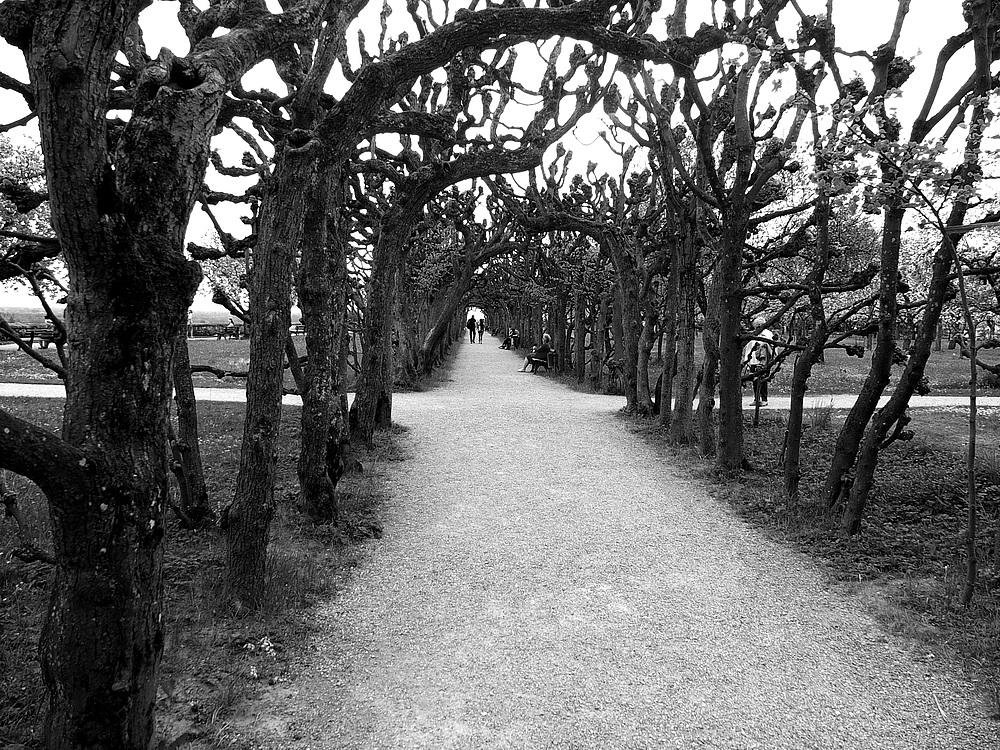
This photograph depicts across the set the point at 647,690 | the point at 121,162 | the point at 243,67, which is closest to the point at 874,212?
the point at 647,690

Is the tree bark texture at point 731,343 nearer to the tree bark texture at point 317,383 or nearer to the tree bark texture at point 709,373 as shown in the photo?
the tree bark texture at point 709,373

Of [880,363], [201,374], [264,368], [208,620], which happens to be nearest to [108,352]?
[264,368]

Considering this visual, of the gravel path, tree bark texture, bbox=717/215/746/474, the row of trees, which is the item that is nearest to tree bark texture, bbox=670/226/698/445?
the row of trees

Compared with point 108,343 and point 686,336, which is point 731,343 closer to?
point 686,336

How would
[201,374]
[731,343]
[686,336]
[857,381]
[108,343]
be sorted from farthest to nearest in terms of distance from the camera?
[857,381]
[201,374]
[686,336]
[731,343]
[108,343]

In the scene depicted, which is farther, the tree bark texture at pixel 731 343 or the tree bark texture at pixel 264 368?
the tree bark texture at pixel 731 343

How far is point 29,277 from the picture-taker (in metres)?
3.39

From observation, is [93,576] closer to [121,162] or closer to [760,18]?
[121,162]

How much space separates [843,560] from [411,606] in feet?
→ 12.3

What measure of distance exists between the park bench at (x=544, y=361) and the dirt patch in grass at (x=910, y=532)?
50.3 ft

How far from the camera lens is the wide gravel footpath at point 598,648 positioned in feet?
11.1

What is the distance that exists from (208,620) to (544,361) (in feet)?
74.6

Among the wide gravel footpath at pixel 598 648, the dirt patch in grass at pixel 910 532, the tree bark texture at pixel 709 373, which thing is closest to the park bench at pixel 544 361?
the dirt patch in grass at pixel 910 532

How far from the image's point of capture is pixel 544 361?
26.6m
